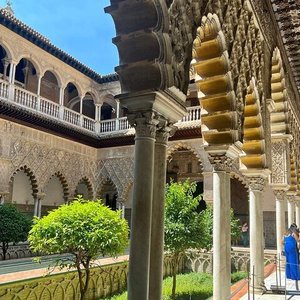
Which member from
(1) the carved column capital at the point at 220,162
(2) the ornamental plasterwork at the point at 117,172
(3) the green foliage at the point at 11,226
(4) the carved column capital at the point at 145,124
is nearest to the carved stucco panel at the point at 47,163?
(2) the ornamental plasterwork at the point at 117,172

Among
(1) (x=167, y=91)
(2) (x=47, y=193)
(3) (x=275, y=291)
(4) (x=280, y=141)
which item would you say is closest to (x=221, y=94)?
(1) (x=167, y=91)

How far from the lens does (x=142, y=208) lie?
10.9ft

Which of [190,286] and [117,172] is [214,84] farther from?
[117,172]

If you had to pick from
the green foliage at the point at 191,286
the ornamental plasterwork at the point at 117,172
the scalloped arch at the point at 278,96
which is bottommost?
the green foliage at the point at 191,286

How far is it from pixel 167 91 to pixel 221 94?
206 centimetres

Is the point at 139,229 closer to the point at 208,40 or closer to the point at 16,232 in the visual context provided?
the point at 208,40

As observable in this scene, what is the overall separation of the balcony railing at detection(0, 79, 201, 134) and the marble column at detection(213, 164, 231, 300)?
669 cm

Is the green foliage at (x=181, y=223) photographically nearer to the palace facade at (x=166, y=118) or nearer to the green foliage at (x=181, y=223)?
the green foliage at (x=181, y=223)

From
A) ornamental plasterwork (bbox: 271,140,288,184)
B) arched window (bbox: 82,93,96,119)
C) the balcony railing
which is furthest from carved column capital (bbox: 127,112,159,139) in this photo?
arched window (bbox: 82,93,96,119)

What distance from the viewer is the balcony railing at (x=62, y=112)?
1416 cm

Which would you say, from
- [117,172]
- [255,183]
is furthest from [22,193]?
[255,183]

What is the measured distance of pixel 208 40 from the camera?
5141 millimetres

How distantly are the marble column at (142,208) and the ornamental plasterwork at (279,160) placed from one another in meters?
6.95

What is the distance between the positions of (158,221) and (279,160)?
6.92 meters
